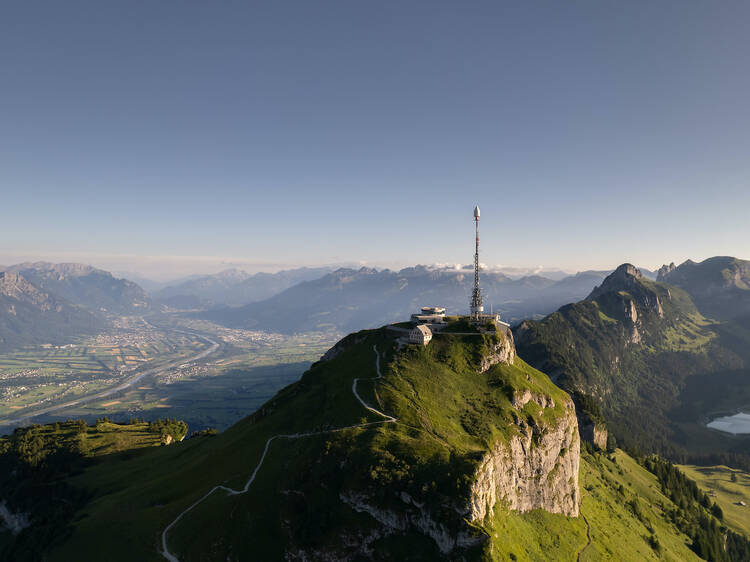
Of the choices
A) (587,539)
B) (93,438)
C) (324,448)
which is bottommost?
(587,539)

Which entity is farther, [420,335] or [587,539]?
[420,335]

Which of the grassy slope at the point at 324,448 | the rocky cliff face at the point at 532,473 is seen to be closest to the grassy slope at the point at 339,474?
the grassy slope at the point at 324,448

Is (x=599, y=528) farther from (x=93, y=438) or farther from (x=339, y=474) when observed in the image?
(x=93, y=438)

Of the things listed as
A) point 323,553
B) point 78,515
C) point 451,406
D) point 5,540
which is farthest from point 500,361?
point 5,540

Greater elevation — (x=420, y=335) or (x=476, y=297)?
(x=476, y=297)

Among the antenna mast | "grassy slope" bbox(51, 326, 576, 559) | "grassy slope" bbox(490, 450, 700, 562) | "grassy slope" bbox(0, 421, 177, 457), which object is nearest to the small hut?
"grassy slope" bbox(51, 326, 576, 559)

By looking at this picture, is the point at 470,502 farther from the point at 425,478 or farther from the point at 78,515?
the point at 78,515

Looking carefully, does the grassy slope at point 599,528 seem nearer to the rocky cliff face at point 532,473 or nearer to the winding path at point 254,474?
the rocky cliff face at point 532,473

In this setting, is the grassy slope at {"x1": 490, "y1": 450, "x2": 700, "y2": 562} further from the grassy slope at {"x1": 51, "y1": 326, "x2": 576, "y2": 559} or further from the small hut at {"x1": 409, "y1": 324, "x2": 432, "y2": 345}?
the small hut at {"x1": 409, "y1": 324, "x2": 432, "y2": 345}

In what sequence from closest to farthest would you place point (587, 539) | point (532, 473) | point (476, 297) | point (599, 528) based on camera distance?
point (532, 473), point (587, 539), point (599, 528), point (476, 297)

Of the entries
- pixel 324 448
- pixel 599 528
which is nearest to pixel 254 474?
pixel 324 448
